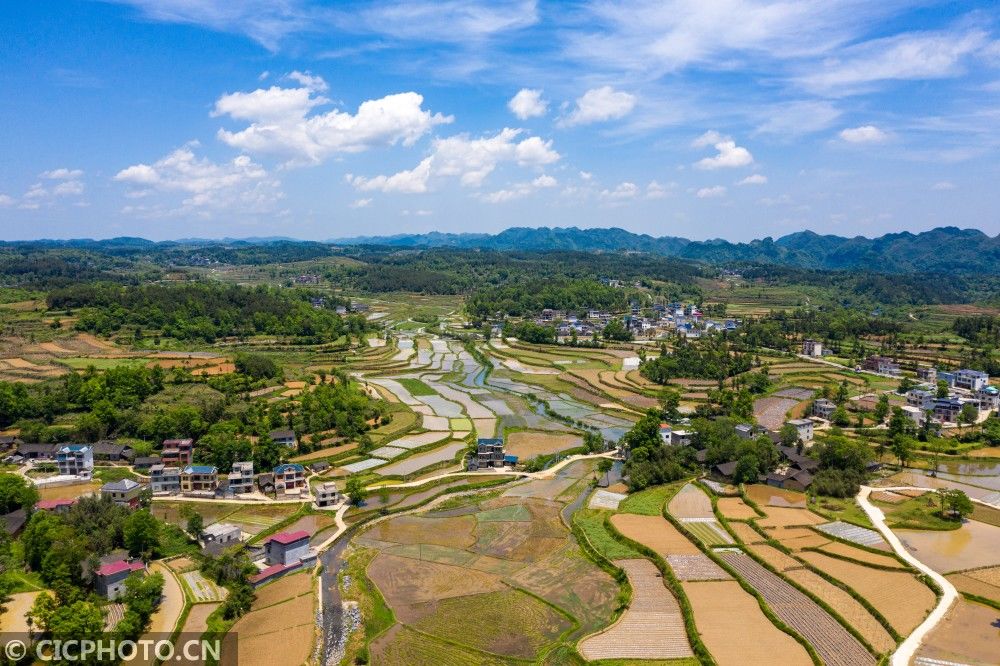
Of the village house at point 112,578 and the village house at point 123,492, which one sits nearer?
the village house at point 112,578

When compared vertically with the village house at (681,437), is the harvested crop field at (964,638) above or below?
below

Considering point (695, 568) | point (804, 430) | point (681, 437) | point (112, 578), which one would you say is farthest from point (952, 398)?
point (112, 578)

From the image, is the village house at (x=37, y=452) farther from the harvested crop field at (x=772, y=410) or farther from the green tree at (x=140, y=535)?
the harvested crop field at (x=772, y=410)

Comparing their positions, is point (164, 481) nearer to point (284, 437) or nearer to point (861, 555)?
point (284, 437)

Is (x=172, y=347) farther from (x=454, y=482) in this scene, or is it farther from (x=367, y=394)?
(x=454, y=482)

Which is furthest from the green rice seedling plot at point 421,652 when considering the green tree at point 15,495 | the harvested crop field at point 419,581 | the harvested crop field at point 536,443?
the harvested crop field at point 536,443

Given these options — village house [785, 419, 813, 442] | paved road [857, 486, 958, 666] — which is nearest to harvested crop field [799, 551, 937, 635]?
paved road [857, 486, 958, 666]
